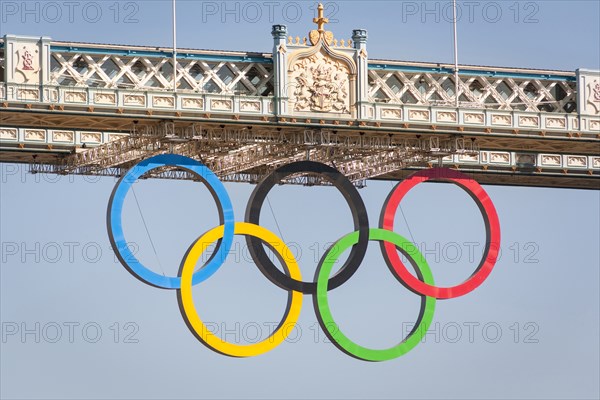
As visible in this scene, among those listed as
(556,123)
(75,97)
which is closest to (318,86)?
(75,97)

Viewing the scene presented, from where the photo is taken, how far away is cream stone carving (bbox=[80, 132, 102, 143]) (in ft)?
277

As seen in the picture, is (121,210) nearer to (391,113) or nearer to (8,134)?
(8,134)

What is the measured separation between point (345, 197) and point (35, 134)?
10.0 m

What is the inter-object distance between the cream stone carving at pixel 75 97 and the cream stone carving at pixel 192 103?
121 inches

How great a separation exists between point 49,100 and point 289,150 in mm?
8442

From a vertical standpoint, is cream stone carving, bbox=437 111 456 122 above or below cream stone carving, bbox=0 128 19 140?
above

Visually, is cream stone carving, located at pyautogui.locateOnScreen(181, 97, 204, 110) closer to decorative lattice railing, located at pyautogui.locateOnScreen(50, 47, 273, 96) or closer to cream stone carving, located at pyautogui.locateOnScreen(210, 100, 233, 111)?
cream stone carving, located at pyautogui.locateOnScreen(210, 100, 233, 111)

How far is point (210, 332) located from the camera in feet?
261

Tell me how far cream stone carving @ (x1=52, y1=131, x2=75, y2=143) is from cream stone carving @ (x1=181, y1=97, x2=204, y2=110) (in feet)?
21.1

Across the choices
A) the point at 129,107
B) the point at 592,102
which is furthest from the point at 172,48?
the point at 592,102

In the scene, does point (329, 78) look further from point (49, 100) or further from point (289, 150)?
point (49, 100)

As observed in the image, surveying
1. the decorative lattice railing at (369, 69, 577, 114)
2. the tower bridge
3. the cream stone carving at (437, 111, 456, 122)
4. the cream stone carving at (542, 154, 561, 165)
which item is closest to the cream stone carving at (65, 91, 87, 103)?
the tower bridge

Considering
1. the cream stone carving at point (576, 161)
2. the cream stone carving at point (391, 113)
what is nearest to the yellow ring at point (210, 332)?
the cream stone carving at point (391, 113)

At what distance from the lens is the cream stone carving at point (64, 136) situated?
83.9 meters
